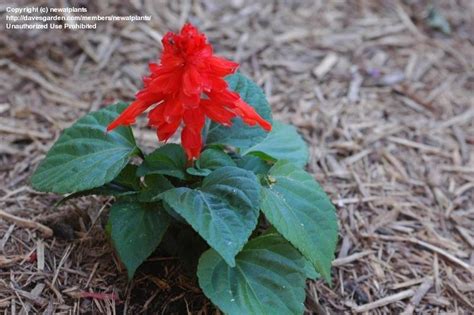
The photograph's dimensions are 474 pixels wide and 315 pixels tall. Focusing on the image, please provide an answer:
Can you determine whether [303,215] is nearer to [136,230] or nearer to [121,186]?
[136,230]

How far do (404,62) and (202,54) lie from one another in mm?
2276

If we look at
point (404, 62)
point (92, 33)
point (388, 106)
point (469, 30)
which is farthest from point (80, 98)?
point (469, 30)

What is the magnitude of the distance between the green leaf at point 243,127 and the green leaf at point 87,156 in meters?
0.32

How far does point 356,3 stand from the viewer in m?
4.25

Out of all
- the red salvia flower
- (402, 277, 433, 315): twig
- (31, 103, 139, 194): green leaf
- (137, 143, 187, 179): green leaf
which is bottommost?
(402, 277, 433, 315): twig

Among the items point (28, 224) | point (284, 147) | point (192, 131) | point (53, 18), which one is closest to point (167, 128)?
point (192, 131)

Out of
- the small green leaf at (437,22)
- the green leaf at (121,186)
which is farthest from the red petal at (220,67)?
the small green leaf at (437,22)

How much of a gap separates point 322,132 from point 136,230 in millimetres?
1445

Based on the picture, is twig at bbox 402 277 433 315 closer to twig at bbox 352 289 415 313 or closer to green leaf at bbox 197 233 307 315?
twig at bbox 352 289 415 313

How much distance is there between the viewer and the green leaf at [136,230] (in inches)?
79.1


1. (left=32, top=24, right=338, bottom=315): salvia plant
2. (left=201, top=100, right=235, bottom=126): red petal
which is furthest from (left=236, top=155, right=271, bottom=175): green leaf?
(left=201, top=100, right=235, bottom=126): red petal

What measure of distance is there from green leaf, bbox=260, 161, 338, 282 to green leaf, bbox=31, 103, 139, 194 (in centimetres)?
52

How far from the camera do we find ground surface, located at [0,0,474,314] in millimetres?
2291

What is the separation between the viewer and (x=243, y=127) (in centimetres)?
232
